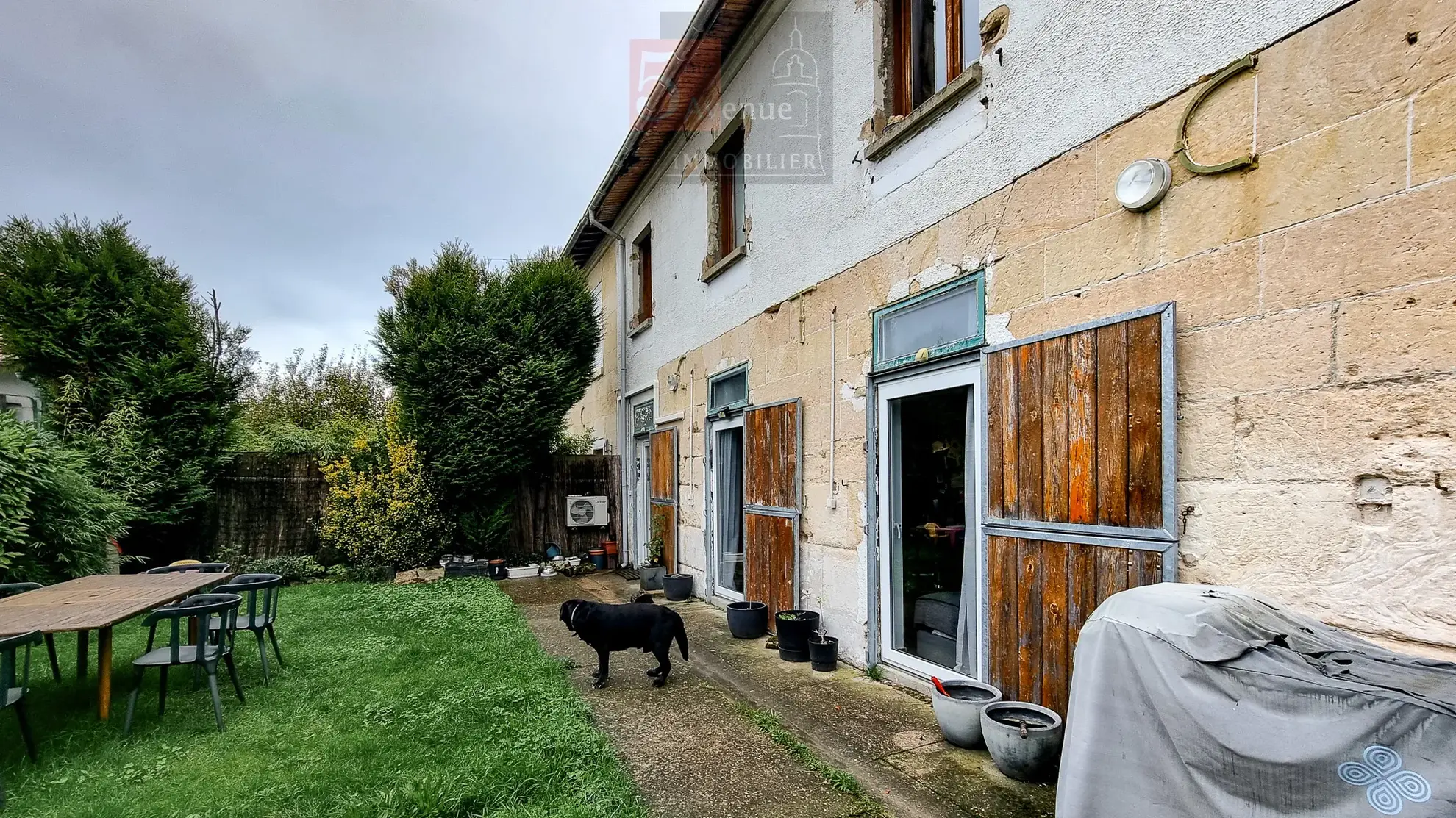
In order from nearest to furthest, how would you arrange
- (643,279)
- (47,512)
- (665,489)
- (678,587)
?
(47,512)
(678,587)
(665,489)
(643,279)

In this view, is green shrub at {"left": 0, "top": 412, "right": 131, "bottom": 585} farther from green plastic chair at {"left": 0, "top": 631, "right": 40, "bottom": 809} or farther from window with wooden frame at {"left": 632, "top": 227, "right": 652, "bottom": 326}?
window with wooden frame at {"left": 632, "top": 227, "right": 652, "bottom": 326}

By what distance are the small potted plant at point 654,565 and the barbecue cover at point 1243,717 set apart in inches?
271

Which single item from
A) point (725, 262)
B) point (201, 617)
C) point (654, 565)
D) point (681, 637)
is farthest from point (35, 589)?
point (725, 262)

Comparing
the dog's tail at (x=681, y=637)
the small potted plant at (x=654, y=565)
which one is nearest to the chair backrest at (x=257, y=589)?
the dog's tail at (x=681, y=637)

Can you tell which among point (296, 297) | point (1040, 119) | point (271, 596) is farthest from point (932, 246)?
point (296, 297)

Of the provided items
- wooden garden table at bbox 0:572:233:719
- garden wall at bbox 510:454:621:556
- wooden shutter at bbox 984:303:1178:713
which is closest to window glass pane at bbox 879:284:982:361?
wooden shutter at bbox 984:303:1178:713

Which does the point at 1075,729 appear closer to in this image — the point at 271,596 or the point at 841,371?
the point at 841,371

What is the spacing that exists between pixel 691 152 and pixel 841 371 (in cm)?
442

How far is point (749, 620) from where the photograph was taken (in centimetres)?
603

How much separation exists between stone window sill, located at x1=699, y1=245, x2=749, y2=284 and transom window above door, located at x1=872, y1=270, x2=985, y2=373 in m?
2.42

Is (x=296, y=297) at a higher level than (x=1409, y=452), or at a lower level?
higher

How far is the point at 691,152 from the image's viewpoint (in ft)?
27.3

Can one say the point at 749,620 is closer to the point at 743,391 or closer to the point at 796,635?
the point at 796,635

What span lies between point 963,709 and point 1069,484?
130 cm
